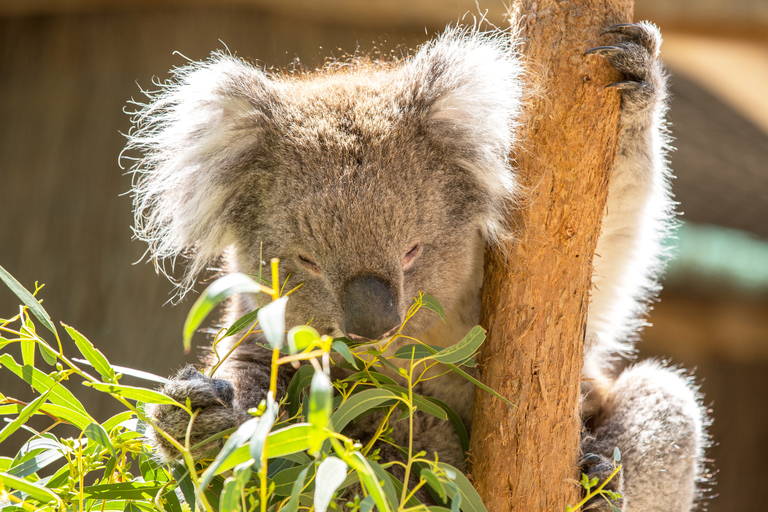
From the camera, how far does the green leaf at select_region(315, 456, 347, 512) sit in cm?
81

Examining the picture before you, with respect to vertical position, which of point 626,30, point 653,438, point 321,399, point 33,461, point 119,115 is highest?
point 626,30

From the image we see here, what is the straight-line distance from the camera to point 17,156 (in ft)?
15.5

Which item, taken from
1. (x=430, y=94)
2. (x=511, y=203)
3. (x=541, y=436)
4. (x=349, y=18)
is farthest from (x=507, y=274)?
(x=349, y=18)

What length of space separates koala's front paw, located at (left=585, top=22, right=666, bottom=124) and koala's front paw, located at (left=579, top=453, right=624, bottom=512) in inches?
37.3

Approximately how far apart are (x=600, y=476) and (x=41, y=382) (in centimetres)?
138

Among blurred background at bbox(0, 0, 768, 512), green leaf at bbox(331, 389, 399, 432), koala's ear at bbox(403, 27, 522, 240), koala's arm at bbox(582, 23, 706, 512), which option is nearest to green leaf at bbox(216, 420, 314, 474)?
green leaf at bbox(331, 389, 399, 432)

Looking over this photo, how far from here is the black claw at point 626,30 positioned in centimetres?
175

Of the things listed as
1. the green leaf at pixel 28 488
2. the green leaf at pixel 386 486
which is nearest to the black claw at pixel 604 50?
the green leaf at pixel 386 486

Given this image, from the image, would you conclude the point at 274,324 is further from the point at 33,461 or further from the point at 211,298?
the point at 33,461

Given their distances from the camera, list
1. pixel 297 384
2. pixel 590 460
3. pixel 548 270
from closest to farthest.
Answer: pixel 297 384 → pixel 548 270 → pixel 590 460

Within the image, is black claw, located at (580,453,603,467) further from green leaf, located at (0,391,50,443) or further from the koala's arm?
green leaf, located at (0,391,50,443)

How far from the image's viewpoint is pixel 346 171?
5.42ft

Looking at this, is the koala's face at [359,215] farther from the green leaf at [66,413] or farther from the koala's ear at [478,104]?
the green leaf at [66,413]

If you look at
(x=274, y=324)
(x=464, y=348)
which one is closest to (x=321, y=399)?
(x=274, y=324)
